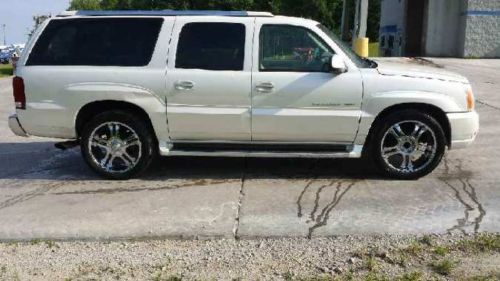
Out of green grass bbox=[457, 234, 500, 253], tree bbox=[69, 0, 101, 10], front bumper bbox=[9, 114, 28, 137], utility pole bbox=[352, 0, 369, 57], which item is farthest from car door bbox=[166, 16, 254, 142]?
tree bbox=[69, 0, 101, 10]

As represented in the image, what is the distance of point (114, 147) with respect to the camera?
6.70m

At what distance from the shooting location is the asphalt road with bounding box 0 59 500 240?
5.14 metres

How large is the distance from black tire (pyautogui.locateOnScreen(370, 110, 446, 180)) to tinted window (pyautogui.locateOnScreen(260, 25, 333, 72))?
2.99ft

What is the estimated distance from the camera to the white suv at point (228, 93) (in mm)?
6344

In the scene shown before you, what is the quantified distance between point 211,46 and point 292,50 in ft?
2.89

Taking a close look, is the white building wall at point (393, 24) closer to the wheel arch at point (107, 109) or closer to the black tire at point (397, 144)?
the black tire at point (397, 144)

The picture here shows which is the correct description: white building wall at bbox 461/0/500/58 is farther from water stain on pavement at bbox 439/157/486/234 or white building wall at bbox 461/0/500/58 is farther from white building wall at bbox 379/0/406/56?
water stain on pavement at bbox 439/157/486/234

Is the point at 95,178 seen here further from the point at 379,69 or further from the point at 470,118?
the point at 470,118

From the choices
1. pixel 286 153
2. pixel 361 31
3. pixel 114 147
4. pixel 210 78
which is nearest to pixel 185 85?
pixel 210 78

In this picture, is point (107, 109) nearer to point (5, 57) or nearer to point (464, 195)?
point (464, 195)

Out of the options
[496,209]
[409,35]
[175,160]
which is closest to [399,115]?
[496,209]

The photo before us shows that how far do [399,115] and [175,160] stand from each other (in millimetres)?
2896

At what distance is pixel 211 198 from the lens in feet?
19.6

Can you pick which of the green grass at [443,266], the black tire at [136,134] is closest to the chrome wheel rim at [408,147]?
the green grass at [443,266]
